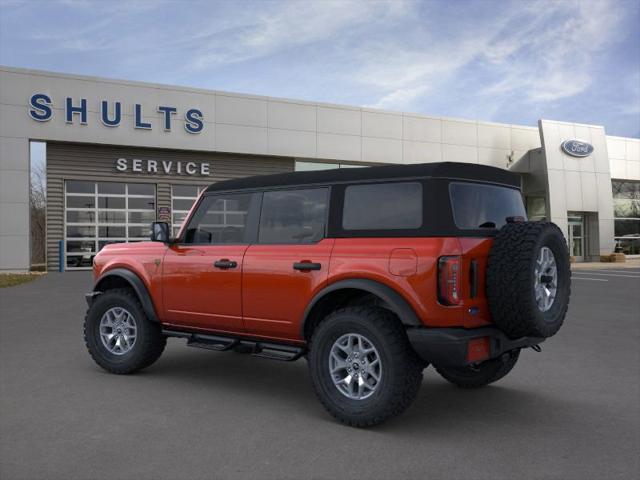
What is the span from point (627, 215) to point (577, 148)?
7044 millimetres

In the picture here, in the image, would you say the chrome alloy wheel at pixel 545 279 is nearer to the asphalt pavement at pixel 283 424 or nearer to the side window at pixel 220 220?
the asphalt pavement at pixel 283 424

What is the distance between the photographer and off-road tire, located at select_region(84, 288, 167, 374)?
232 inches

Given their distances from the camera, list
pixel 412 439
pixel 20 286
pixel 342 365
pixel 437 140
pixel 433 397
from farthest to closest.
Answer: pixel 437 140 → pixel 20 286 → pixel 433 397 → pixel 342 365 → pixel 412 439

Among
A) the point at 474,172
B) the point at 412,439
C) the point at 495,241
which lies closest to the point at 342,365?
the point at 412,439

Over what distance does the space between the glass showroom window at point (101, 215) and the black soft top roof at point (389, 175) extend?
18.8m

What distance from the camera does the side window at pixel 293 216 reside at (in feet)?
15.9

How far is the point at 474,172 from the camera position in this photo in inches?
180

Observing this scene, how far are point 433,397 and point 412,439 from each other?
3.71 feet

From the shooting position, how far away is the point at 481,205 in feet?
15.0

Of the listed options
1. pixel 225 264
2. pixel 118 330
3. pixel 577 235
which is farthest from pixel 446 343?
pixel 577 235

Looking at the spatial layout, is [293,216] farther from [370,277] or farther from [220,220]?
[370,277]

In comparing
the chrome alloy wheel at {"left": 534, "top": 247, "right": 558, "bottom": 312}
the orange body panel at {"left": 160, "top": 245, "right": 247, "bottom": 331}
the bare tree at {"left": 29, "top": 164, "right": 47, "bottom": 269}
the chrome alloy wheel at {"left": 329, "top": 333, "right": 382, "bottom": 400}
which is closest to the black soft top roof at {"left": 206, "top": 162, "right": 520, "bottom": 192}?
the orange body panel at {"left": 160, "top": 245, "right": 247, "bottom": 331}

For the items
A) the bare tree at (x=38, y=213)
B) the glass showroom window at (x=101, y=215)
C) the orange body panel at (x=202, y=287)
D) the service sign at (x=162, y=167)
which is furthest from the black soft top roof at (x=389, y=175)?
the bare tree at (x=38, y=213)

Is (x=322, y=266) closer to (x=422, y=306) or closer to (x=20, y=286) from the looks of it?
(x=422, y=306)
